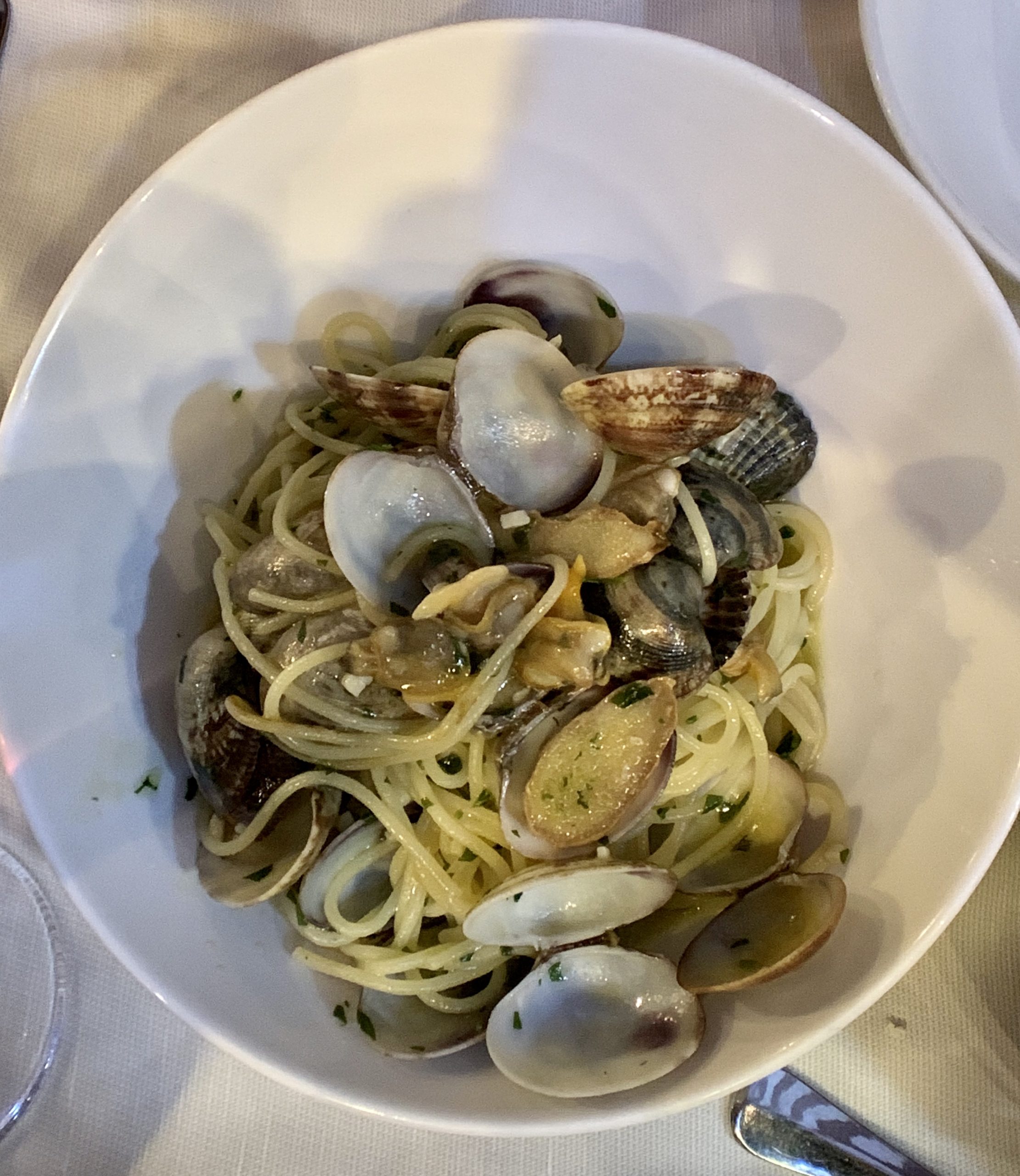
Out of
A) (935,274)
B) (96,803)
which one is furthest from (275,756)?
(935,274)

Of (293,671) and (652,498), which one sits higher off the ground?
(652,498)

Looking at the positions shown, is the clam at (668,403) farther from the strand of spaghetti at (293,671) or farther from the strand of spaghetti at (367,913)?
the strand of spaghetti at (367,913)

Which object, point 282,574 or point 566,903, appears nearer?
point 566,903

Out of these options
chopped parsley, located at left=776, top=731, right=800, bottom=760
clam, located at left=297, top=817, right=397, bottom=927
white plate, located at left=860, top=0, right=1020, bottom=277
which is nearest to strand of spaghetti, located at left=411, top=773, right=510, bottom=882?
clam, located at left=297, top=817, right=397, bottom=927

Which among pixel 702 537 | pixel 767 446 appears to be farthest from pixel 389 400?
pixel 767 446

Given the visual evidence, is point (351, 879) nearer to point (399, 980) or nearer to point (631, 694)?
point (399, 980)

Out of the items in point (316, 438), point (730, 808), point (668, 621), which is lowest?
point (730, 808)

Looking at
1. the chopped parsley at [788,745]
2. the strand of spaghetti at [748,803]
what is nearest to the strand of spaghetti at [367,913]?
the strand of spaghetti at [748,803]

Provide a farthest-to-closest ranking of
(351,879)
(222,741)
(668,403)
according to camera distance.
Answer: (351,879)
(222,741)
(668,403)
